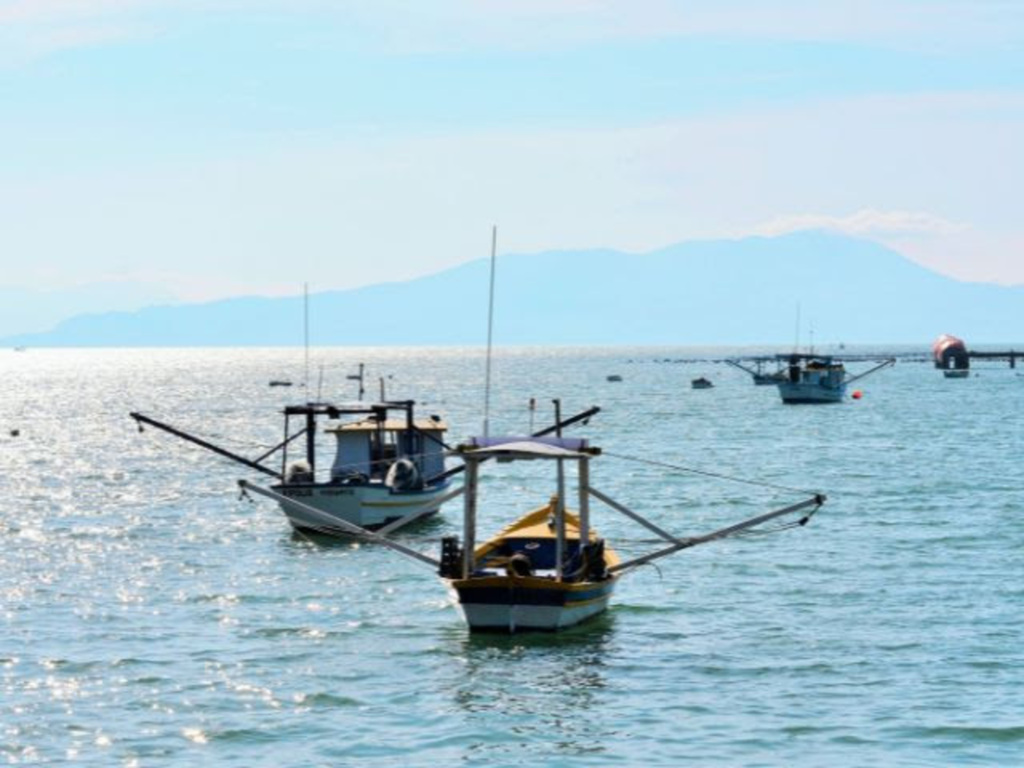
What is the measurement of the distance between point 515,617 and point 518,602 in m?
0.42

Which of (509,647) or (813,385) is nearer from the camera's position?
(509,647)

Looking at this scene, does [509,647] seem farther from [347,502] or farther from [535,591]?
[347,502]

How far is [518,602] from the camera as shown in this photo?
37.7 m

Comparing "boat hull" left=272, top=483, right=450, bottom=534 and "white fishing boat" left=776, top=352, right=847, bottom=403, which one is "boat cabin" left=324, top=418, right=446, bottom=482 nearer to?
"boat hull" left=272, top=483, right=450, bottom=534

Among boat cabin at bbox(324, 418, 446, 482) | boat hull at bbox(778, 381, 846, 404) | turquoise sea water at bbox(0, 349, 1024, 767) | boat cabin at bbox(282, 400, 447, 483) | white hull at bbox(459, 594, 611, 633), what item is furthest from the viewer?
boat hull at bbox(778, 381, 846, 404)

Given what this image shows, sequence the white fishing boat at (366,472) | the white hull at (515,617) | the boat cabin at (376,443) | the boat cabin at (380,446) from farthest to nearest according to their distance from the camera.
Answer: the boat cabin at (380,446)
the boat cabin at (376,443)
the white fishing boat at (366,472)
the white hull at (515,617)

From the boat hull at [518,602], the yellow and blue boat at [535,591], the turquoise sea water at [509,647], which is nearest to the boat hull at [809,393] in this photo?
the turquoise sea water at [509,647]

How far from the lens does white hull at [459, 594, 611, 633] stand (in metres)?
37.8

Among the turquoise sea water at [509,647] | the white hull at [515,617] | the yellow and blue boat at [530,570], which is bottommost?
the turquoise sea water at [509,647]

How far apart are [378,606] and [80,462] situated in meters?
62.8

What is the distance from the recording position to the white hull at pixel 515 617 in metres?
37.8

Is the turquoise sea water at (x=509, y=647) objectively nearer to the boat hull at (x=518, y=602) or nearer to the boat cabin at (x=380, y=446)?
the boat hull at (x=518, y=602)

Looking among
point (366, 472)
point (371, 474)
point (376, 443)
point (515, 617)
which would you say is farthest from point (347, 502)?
point (515, 617)

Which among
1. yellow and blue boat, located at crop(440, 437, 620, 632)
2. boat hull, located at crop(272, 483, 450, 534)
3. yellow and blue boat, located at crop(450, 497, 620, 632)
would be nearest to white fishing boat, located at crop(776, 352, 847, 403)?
boat hull, located at crop(272, 483, 450, 534)
